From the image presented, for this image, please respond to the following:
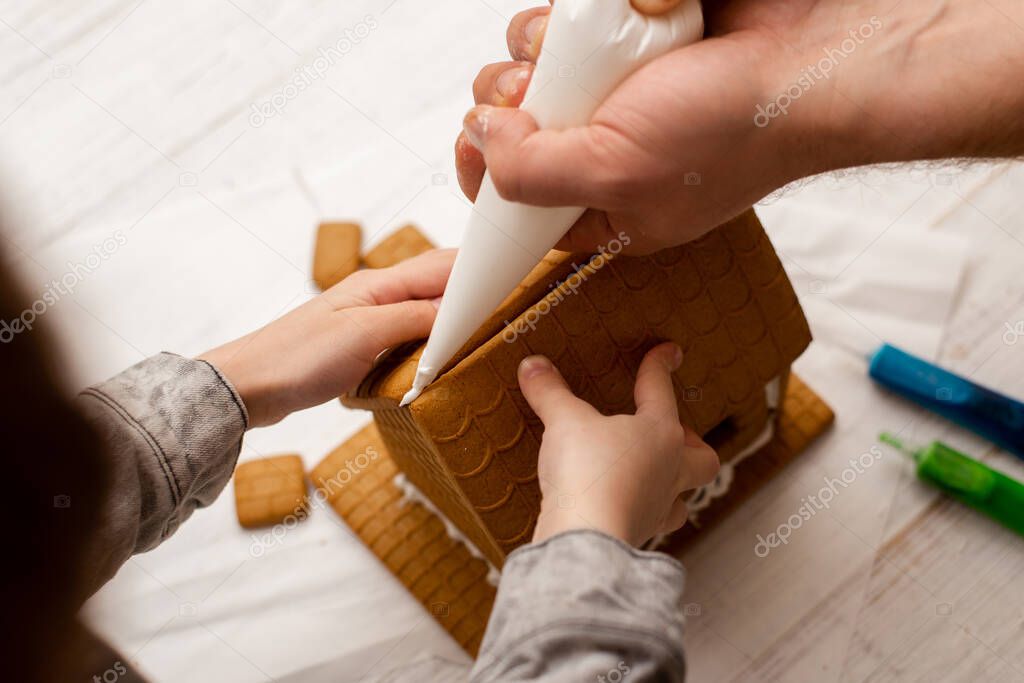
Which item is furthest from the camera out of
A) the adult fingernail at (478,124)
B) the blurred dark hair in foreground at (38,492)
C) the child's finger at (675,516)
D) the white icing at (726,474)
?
the white icing at (726,474)

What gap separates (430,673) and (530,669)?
311 millimetres

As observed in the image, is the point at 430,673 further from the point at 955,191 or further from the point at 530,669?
the point at 955,191

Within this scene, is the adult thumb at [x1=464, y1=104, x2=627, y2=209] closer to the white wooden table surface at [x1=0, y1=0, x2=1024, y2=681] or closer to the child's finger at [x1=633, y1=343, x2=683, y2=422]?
the child's finger at [x1=633, y1=343, x2=683, y2=422]

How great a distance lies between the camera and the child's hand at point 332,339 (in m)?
0.59

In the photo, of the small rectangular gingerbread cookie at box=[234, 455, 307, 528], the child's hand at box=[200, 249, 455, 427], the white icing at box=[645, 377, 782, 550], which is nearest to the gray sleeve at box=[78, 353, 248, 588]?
the child's hand at box=[200, 249, 455, 427]

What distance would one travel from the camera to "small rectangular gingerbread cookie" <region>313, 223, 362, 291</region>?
0.83 m

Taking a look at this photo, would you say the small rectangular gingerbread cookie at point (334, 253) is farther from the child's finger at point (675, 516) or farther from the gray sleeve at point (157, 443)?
the child's finger at point (675, 516)

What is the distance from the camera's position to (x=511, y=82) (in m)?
0.51

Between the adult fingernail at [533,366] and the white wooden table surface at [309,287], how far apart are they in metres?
0.32

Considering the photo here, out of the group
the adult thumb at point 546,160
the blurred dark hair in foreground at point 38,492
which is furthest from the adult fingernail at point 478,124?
the blurred dark hair in foreground at point 38,492

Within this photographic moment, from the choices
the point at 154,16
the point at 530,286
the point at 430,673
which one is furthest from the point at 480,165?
the point at 154,16

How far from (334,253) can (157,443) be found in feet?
1.07

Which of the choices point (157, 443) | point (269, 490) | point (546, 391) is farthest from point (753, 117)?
point (269, 490)

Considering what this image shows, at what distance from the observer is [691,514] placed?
2.38 ft
